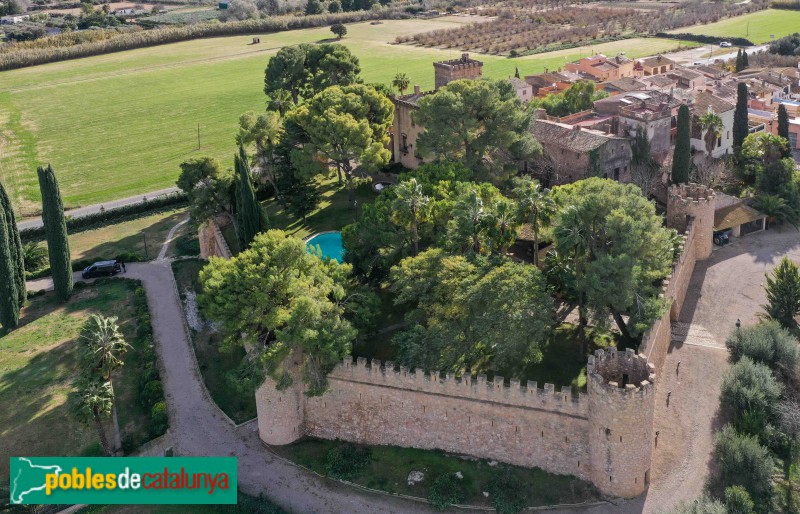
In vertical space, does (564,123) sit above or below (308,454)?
above

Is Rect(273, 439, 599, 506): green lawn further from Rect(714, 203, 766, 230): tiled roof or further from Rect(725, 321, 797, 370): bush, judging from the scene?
Rect(714, 203, 766, 230): tiled roof

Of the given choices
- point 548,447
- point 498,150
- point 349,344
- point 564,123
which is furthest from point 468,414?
point 564,123

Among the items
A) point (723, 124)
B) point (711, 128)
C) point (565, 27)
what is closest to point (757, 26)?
point (565, 27)

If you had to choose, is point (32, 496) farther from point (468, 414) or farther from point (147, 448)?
point (468, 414)

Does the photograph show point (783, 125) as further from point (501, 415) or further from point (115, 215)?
point (115, 215)

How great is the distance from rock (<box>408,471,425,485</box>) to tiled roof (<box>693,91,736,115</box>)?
164 feet

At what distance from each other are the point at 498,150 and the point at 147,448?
36956mm

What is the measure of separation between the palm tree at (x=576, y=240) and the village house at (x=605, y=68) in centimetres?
6546

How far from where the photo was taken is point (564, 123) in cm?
7550

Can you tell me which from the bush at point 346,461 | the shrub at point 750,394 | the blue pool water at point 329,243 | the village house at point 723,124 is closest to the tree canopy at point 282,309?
the bush at point 346,461

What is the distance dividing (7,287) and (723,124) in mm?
63719

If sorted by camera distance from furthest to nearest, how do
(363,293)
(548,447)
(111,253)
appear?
(111,253), (363,293), (548,447)

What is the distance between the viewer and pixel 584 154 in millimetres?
65938

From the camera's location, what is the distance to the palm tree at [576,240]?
1756 inches
